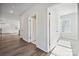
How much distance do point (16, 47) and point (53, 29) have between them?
0.77 meters

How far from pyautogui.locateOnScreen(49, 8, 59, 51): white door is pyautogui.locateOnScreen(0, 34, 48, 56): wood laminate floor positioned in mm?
238

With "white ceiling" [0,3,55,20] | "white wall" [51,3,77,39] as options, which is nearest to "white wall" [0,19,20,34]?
"white ceiling" [0,3,55,20]

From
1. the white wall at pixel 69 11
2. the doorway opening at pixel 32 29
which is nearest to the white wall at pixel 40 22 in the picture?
the doorway opening at pixel 32 29

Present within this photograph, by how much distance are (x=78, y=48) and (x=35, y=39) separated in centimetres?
79

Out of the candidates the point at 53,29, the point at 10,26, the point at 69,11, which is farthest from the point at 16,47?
the point at 69,11

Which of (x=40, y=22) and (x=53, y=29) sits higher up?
(x=40, y=22)

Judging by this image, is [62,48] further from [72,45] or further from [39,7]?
[39,7]

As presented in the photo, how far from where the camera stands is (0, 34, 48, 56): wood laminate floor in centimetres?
160

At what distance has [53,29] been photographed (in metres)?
1.64

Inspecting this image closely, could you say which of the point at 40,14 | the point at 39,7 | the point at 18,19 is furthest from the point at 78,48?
the point at 18,19

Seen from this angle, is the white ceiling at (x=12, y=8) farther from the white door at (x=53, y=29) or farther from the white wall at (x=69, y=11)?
the white wall at (x=69, y=11)

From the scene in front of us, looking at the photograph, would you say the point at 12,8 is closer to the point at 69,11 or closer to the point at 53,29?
the point at 53,29

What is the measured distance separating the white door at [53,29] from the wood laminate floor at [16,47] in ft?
0.78

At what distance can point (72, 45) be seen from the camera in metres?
1.59
